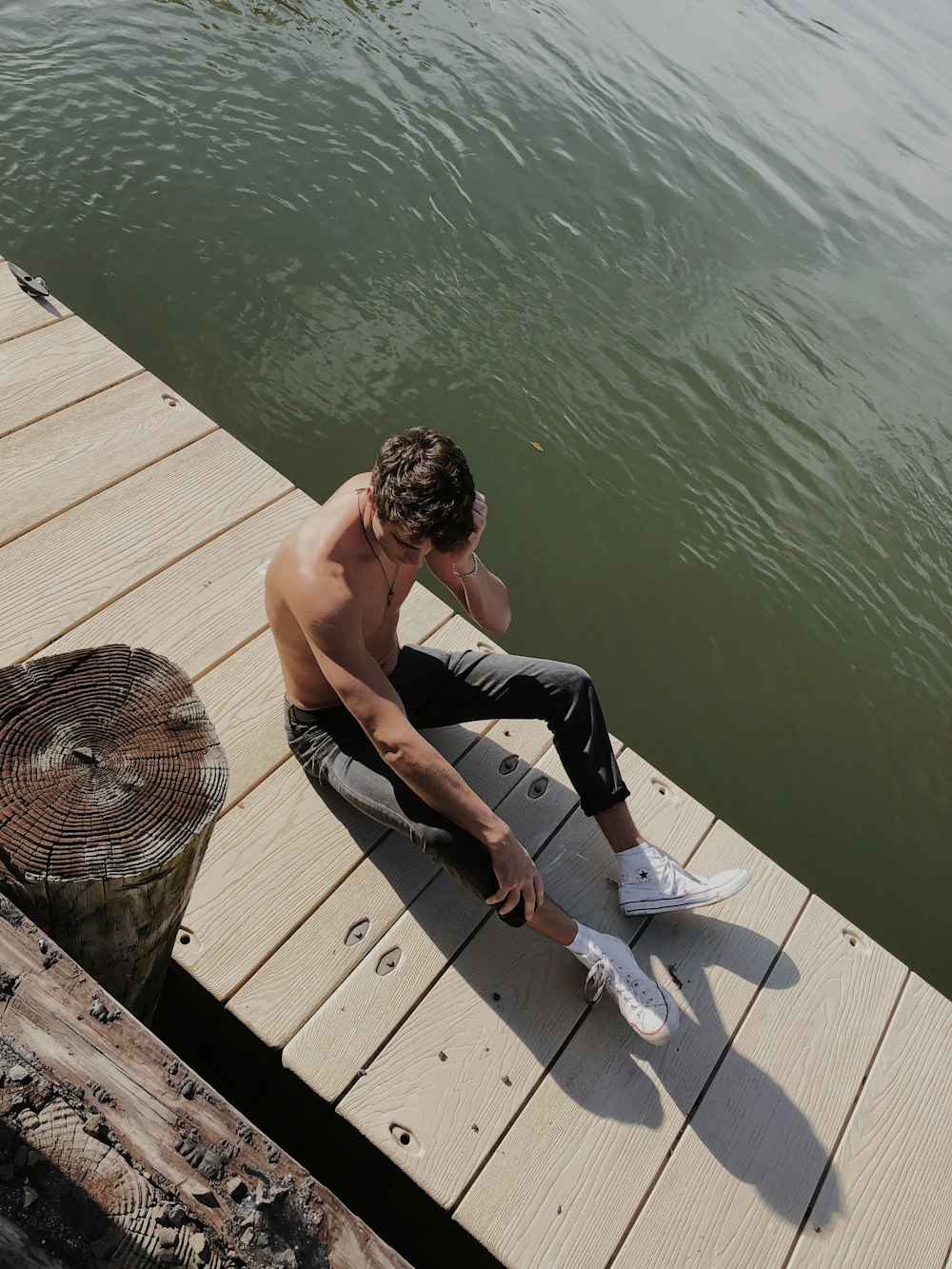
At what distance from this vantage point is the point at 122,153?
6.42m

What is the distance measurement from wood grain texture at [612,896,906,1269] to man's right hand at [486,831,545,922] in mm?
778

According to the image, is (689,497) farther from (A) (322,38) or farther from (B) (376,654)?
(A) (322,38)

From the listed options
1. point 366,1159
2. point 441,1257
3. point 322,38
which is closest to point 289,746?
point 366,1159

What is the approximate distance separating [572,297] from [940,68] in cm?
735

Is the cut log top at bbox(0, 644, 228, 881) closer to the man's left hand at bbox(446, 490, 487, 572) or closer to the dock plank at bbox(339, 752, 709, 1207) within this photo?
the man's left hand at bbox(446, 490, 487, 572)

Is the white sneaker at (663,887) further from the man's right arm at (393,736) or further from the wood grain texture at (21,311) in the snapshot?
the wood grain texture at (21,311)

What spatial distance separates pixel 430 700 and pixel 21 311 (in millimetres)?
2611

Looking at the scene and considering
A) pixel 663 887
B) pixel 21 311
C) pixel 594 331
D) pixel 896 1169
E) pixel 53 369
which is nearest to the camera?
pixel 896 1169

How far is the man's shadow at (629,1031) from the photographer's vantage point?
269 centimetres

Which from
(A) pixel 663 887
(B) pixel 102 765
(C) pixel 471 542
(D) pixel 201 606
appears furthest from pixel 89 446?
(A) pixel 663 887

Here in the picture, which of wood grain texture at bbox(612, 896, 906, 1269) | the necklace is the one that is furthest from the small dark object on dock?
wood grain texture at bbox(612, 896, 906, 1269)

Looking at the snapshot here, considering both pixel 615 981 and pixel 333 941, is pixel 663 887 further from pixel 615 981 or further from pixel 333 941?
pixel 333 941

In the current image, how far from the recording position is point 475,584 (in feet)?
10.0

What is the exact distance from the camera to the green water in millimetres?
4789
